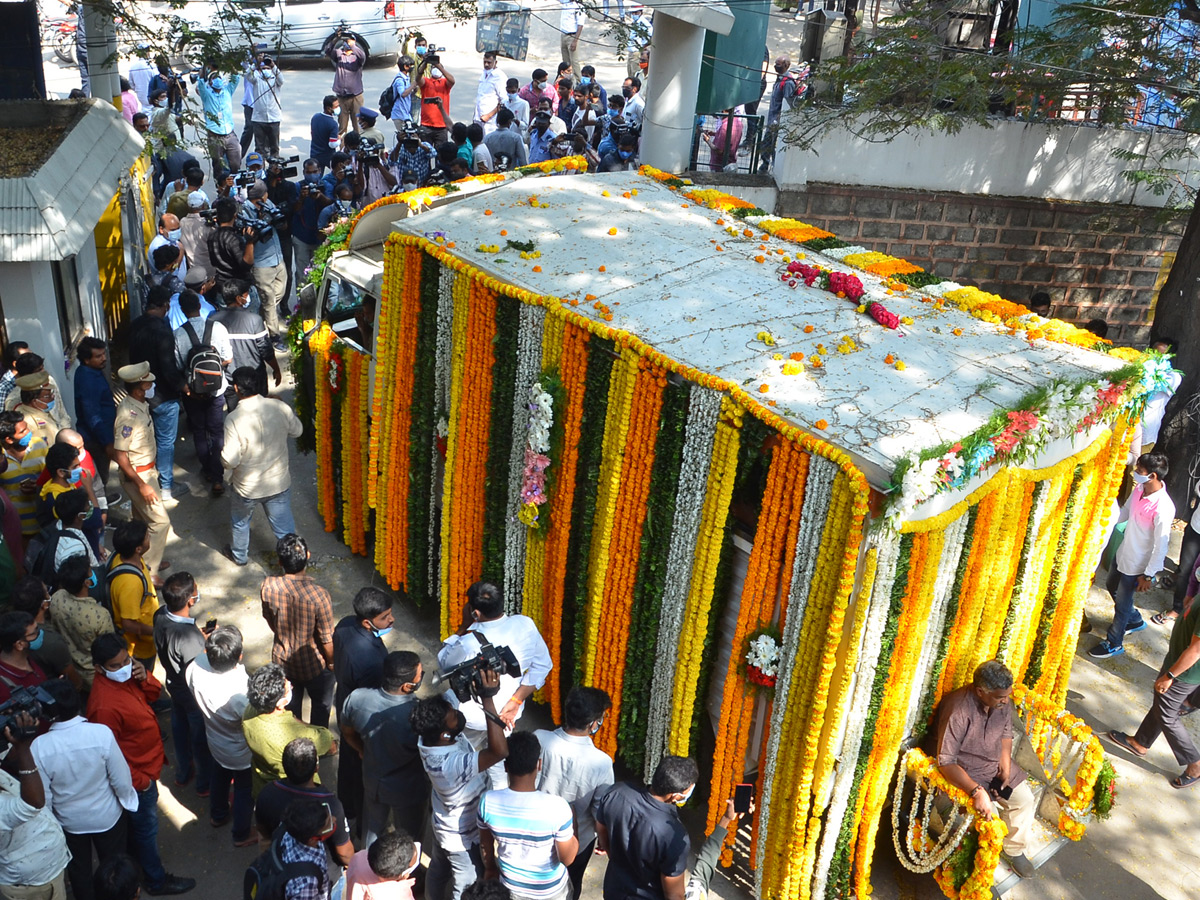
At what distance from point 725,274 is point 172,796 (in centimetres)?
448

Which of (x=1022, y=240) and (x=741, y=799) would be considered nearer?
(x=741, y=799)

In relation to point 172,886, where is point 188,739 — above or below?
above

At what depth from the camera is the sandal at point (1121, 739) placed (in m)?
7.22

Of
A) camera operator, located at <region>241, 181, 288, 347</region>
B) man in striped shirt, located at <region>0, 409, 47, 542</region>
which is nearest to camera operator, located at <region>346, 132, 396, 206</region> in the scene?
camera operator, located at <region>241, 181, 288, 347</region>

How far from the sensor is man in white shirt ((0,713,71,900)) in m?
4.70

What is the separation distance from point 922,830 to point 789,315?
114 inches

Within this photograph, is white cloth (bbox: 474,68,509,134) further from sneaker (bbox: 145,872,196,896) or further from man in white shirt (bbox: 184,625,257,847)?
sneaker (bbox: 145,872,196,896)

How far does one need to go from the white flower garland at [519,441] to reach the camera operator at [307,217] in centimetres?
555

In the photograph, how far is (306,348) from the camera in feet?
29.2

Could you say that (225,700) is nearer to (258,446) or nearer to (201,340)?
(258,446)

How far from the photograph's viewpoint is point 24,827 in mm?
4734

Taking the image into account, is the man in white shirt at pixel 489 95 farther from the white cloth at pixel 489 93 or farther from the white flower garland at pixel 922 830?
the white flower garland at pixel 922 830

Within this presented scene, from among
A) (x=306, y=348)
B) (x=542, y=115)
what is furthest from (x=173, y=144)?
(x=542, y=115)

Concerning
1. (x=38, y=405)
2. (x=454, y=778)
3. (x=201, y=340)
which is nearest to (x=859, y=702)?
(x=454, y=778)
